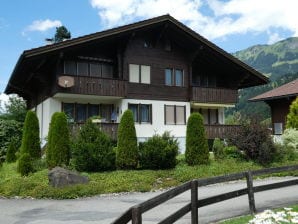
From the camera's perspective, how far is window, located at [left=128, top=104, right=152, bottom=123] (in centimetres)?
2875

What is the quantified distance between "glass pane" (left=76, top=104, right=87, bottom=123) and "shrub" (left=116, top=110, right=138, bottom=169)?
8830 millimetres

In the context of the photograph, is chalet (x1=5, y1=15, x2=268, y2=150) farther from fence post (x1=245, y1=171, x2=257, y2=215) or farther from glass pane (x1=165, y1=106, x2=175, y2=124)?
fence post (x1=245, y1=171, x2=257, y2=215)

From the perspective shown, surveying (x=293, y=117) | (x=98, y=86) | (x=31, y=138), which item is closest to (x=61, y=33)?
(x=98, y=86)

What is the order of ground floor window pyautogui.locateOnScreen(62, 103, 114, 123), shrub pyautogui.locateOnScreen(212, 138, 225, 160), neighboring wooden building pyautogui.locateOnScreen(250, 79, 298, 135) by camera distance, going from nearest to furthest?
shrub pyautogui.locateOnScreen(212, 138, 225, 160), ground floor window pyautogui.locateOnScreen(62, 103, 114, 123), neighboring wooden building pyautogui.locateOnScreen(250, 79, 298, 135)

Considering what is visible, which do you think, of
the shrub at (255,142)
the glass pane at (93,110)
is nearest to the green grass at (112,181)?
the shrub at (255,142)

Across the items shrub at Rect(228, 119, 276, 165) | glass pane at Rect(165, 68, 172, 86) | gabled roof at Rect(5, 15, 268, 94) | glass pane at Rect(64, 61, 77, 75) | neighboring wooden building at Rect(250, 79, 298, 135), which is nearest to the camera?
shrub at Rect(228, 119, 276, 165)

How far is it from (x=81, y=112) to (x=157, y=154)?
1060cm

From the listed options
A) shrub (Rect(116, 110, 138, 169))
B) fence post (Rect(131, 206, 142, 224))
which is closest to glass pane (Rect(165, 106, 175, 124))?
shrub (Rect(116, 110, 138, 169))

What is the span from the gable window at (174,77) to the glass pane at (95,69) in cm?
512

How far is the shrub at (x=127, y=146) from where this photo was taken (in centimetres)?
1859

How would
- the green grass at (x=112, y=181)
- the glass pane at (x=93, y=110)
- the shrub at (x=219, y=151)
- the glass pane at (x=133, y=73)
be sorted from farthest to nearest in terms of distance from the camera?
the glass pane at (x=133, y=73) → the glass pane at (x=93, y=110) → the shrub at (x=219, y=151) → the green grass at (x=112, y=181)

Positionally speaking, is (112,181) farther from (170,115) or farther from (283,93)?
(283,93)

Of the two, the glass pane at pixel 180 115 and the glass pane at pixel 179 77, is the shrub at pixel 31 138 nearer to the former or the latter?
the glass pane at pixel 180 115

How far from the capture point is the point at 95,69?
27.8 meters
